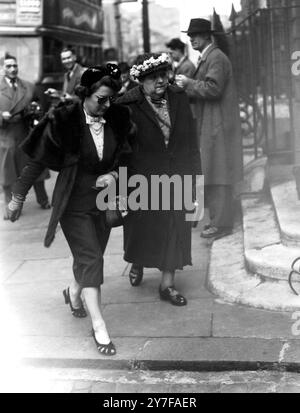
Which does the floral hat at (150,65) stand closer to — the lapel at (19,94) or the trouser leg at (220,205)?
the trouser leg at (220,205)

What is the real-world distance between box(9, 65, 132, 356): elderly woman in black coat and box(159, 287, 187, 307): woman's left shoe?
35.6 inches

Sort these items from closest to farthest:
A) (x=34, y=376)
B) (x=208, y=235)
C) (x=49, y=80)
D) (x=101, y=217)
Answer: (x=34, y=376) < (x=101, y=217) < (x=208, y=235) < (x=49, y=80)

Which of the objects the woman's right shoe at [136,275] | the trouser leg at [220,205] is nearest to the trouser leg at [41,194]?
the trouser leg at [220,205]

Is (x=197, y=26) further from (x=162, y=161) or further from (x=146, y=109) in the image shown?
(x=162, y=161)

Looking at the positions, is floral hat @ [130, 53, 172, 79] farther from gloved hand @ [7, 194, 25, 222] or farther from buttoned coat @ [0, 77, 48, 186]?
buttoned coat @ [0, 77, 48, 186]

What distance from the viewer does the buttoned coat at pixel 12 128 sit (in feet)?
30.6

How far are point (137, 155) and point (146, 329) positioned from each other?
1326 millimetres

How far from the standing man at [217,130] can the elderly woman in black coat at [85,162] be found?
7.78 ft

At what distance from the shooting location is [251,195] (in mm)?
7594

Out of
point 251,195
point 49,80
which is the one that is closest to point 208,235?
point 251,195

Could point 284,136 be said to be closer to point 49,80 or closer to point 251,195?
point 251,195

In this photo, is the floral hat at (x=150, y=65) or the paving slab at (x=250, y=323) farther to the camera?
the floral hat at (x=150, y=65)

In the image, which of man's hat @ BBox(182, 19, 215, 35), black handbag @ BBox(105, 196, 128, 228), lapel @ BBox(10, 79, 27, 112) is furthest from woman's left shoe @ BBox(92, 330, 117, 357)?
lapel @ BBox(10, 79, 27, 112)
